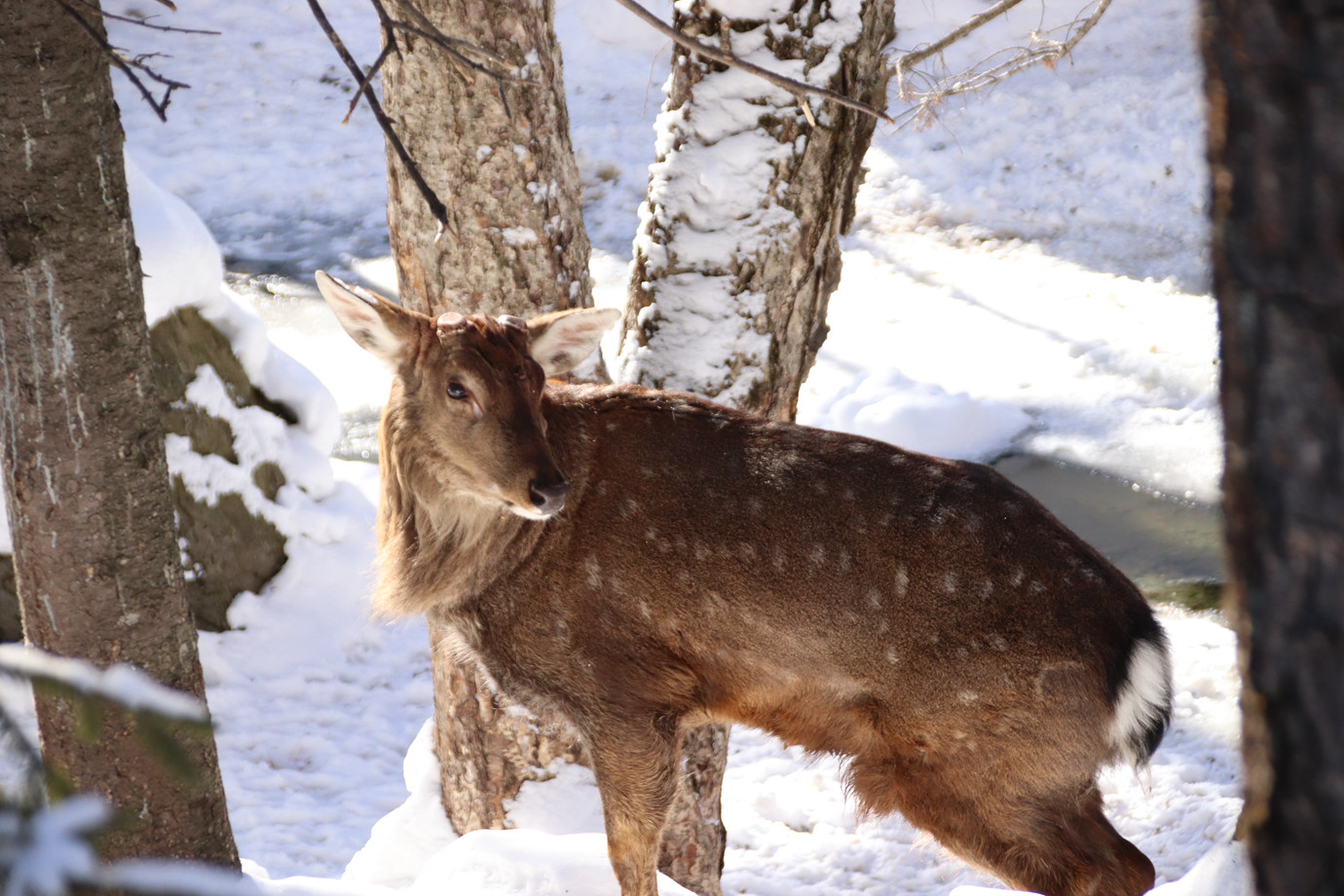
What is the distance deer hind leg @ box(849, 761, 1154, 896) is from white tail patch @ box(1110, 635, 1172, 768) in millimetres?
216

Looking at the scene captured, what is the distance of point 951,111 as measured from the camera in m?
15.4

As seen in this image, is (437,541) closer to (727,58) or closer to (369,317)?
(369,317)

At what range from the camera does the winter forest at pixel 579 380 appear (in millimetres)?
1104

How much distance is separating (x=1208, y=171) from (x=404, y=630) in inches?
290

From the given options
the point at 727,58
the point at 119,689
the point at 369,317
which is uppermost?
the point at 727,58

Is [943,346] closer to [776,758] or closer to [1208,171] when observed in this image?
[776,758]

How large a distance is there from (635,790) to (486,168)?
7.87 ft

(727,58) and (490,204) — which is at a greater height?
(727,58)

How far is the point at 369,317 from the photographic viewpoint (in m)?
3.67

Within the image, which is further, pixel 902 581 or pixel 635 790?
pixel 635 790

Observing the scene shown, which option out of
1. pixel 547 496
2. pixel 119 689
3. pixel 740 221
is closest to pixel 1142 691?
pixel 547 496

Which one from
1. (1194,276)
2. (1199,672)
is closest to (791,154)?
(1199,672)

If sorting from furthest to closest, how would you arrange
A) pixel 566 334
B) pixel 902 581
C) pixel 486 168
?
pixel 486 168
pixel 566 334
pixel 902 581

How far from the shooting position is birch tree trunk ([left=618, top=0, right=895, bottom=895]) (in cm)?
454
